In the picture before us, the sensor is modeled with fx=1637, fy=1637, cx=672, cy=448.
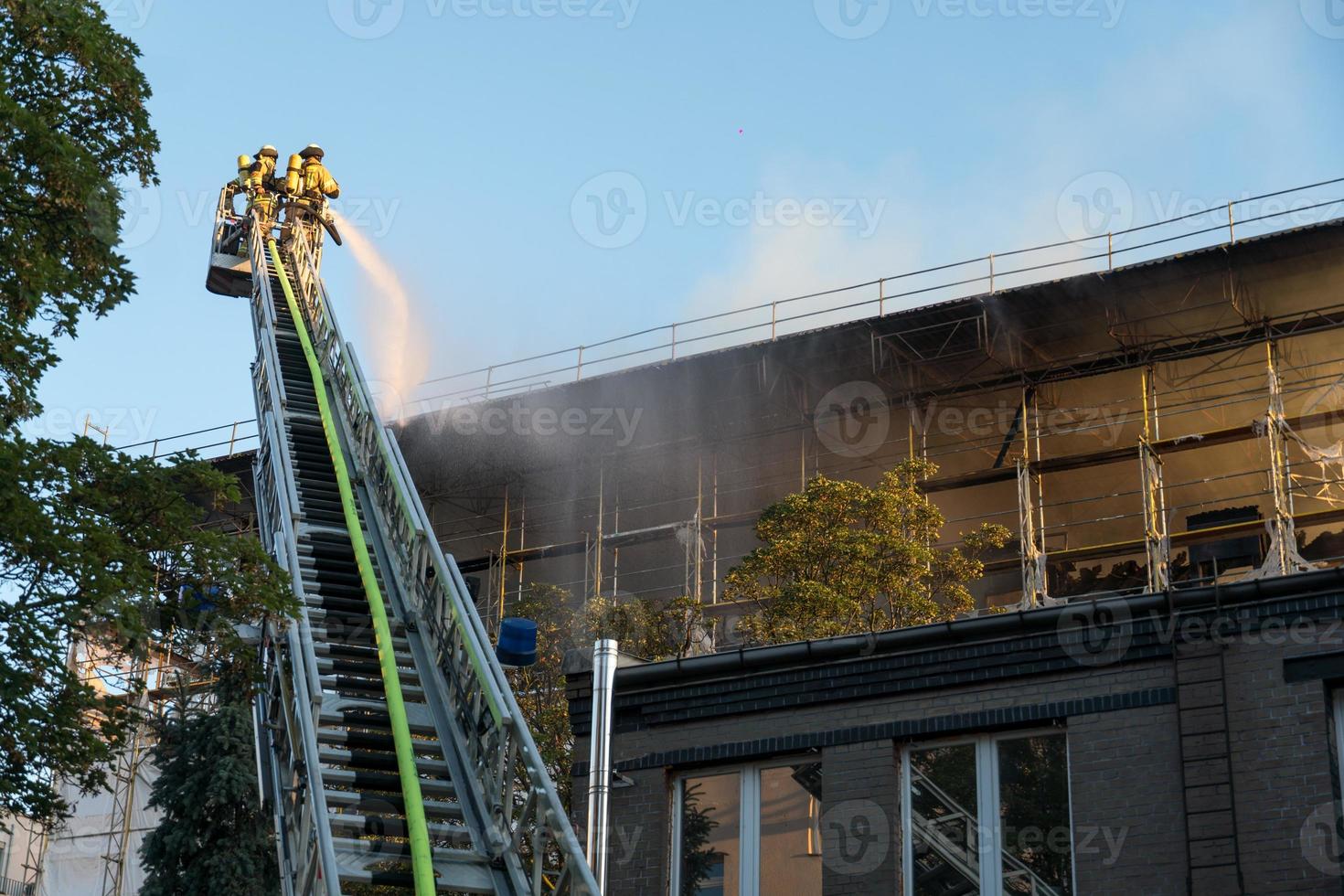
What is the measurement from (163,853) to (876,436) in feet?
64.4

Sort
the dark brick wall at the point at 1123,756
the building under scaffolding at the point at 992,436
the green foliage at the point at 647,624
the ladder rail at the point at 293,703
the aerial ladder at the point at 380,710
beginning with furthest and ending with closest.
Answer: the building under scaffolding at the point at 992,436 < the green foliage at the point at 647,624 < the dark brick wall at the point at 1123,756 < the aerial ladder at the point at 380,710 < the ladder rail at the point at 293,703

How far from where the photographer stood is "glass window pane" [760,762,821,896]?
13.6 meters

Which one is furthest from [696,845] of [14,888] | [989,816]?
[14,888]

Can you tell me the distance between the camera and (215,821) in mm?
25266

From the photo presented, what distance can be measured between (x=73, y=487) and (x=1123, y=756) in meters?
7.98

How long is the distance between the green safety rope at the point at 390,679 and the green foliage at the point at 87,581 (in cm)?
113

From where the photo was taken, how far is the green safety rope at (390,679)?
10.1m

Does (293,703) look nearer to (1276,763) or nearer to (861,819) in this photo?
(861,819)

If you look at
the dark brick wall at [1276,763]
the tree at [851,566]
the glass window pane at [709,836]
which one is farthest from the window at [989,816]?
the tree at [851,566]

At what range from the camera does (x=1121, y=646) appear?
42.5ft

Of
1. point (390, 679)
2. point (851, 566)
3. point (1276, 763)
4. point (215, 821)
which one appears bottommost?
point (1276, 763)

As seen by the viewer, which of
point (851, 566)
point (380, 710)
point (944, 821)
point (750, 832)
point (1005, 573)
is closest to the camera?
point (380, 710)

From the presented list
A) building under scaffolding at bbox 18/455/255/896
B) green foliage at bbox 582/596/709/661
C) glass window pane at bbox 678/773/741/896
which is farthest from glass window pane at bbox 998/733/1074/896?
building under scaffolding at bbox 18/455/255/896

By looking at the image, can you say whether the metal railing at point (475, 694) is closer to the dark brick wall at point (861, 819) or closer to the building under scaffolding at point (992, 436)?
the dark brick wall at point (861, 819)
